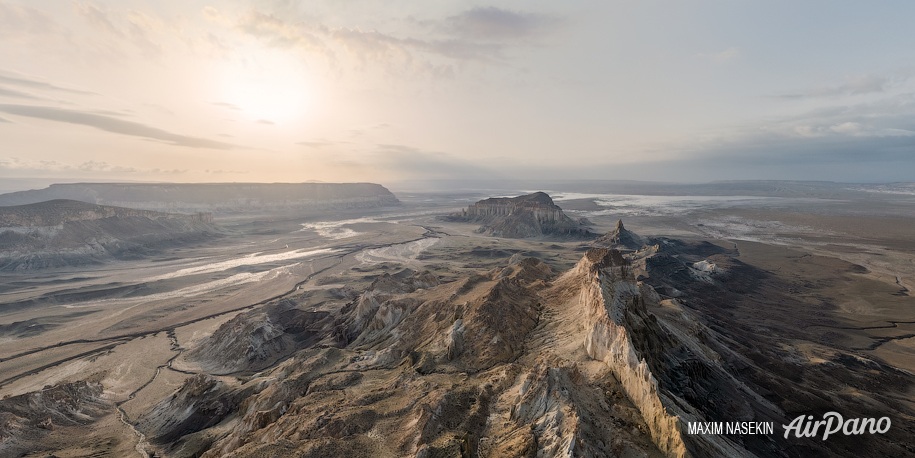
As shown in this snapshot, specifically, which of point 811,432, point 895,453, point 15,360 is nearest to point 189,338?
point 15,360

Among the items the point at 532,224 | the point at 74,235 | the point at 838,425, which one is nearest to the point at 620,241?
the point at 532,224

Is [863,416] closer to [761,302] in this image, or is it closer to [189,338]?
[761,302]

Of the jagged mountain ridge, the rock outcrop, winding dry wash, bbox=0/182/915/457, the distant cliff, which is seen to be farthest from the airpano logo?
the distant cliff

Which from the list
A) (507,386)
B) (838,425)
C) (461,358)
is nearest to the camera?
(507,386)

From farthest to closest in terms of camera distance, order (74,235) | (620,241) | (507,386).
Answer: (620,241)
(74,235)
(507,386)

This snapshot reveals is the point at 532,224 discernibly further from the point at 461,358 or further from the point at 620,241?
the point at 461,358

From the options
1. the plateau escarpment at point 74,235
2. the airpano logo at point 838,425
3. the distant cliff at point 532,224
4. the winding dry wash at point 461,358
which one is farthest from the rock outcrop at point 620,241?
the plateau escarpment at point 74,235
